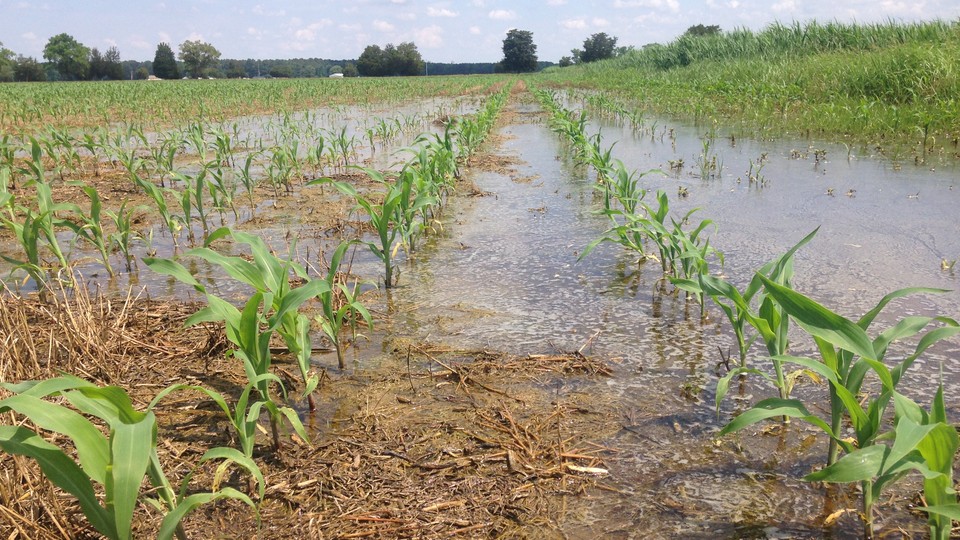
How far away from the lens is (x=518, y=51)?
3024 inches

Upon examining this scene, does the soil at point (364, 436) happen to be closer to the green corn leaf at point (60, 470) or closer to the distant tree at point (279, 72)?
the green corn leaf at point (60, 470)

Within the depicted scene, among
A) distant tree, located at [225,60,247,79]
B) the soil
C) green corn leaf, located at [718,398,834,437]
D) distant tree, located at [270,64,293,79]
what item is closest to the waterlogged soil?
the soil

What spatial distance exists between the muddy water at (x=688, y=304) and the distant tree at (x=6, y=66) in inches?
2942

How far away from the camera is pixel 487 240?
4.79 metres

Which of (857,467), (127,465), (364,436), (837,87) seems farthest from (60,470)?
(837,87)

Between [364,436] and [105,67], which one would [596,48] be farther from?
[364,436]

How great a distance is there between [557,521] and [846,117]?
31.3 ft

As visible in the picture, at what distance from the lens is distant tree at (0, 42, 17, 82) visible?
61.7 meters

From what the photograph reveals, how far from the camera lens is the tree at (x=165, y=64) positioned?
72750 millimetres

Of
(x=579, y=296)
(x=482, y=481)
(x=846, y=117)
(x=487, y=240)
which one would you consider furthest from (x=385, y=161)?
(x=482, y=481)

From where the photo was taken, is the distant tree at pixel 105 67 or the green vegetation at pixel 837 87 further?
the distant tree at pixel 105 67

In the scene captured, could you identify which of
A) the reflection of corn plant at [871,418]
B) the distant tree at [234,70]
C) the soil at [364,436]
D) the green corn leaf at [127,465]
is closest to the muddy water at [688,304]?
the soil at [364,436]

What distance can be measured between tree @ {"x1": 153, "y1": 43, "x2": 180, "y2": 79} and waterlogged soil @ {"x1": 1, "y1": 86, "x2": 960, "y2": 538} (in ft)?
264

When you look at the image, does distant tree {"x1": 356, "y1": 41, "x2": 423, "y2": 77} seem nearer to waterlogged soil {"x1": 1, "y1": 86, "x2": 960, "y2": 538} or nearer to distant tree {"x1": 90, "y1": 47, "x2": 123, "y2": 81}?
distant tree {"x1": 90, "y1": 47, "x2": 123, "y2": 81}
